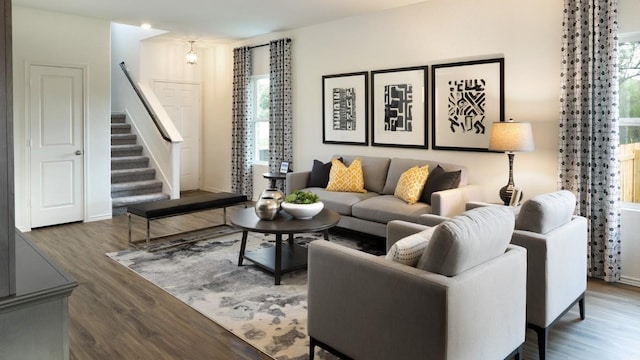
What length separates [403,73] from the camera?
17.4 ft

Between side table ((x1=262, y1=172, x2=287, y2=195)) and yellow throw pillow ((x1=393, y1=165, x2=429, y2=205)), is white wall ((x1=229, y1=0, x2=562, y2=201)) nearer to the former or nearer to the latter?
yellow throw pillow ((x1=393, y1=165, x2=429, y2=205))

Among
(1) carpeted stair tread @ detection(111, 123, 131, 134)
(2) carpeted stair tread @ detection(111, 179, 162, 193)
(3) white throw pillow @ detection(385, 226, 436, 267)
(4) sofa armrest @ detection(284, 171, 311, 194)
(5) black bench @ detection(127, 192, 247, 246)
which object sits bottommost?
(5) black bench @ detection(127, 192, 247, 246)

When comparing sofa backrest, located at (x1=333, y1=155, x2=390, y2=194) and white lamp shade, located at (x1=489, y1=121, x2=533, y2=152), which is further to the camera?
sofa backrest, located at (x1=333, y1=155, x2=390, y2=194)

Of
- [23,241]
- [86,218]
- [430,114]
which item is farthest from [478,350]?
[86,218]

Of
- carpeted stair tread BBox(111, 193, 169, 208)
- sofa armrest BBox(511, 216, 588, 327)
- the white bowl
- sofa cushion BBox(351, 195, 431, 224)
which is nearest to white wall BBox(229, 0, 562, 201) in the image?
sofa cushion BBox(351, 195, 431, 224)

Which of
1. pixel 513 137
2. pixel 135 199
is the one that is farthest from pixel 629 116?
pixel 135 199

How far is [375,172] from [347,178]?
0.35m

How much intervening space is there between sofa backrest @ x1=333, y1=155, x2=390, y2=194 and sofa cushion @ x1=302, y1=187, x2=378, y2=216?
0.43 ft

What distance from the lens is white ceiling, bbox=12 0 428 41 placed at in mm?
5145

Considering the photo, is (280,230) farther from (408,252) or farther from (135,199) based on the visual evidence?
(135,199)

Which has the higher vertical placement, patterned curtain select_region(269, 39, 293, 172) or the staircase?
patterned curtain select_region(269, 39, 293, 172)

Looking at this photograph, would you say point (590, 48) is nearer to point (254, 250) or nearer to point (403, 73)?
point (403, 73)

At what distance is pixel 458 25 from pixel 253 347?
389cm

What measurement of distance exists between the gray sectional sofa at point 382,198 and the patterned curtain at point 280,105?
1106 millimetres
